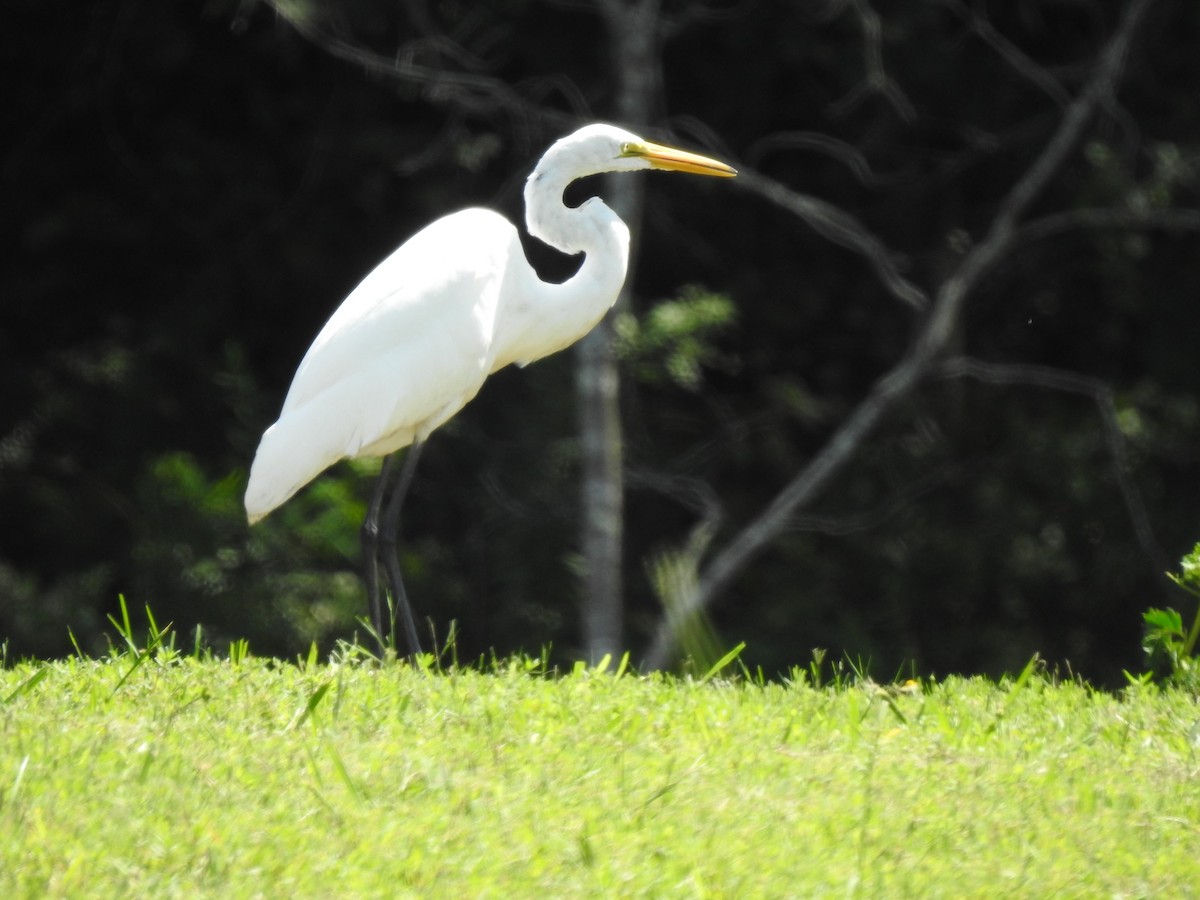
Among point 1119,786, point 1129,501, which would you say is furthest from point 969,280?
point 1119,786

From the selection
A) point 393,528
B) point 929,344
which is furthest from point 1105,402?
point 393,528

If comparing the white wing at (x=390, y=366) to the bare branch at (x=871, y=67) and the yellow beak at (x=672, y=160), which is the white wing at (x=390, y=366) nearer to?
the yellow beak at (x=672, y=160)

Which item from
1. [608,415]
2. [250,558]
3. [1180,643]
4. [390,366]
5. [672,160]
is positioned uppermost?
[672,160]

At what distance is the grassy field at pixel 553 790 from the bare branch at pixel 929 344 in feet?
13.6

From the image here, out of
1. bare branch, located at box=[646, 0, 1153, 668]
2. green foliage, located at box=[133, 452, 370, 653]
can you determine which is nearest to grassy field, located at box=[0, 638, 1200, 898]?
green foliage, located at box=[133, 452, 370, 653]

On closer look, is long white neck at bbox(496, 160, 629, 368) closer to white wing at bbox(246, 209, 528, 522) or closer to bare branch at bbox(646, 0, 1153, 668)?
white wing at bbox(246, 209, 528, 522)

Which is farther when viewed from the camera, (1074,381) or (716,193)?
(716,193)

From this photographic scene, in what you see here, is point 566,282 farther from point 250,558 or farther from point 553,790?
point 250,558

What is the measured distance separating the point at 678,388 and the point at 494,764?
596 cm

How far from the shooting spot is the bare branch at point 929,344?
776cm

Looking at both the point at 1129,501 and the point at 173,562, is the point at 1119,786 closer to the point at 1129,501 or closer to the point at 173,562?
the point at 1129,501

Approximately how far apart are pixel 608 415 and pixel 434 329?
2876 millimetres

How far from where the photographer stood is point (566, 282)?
509cm

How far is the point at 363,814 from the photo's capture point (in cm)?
267
